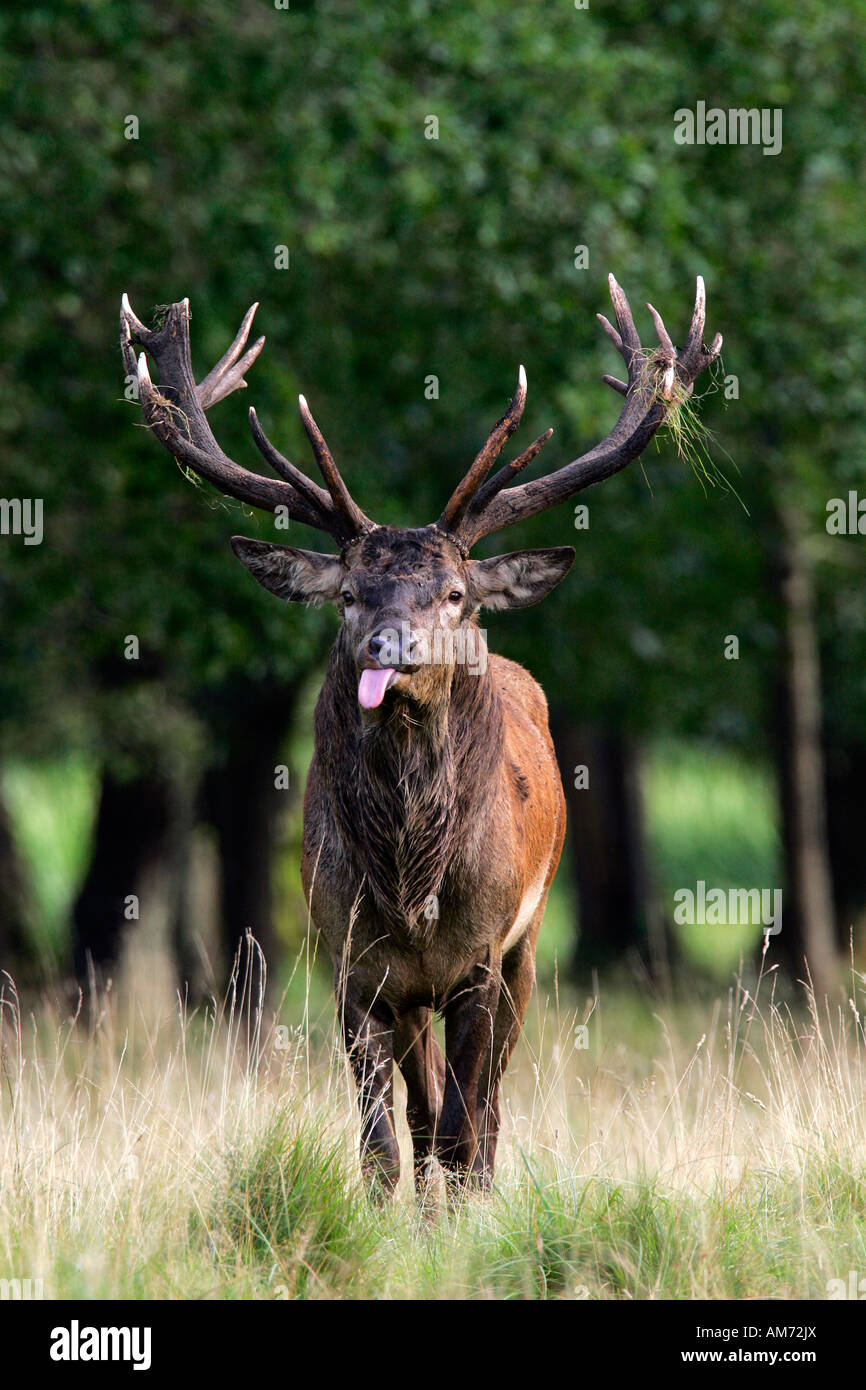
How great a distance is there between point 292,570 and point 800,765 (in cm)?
866

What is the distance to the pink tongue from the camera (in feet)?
16.6

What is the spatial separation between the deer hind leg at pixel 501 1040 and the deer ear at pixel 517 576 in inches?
49.5

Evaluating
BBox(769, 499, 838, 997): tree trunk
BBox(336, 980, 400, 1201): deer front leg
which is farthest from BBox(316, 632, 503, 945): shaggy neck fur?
BBox(769, 499, 838, 997): tree trunk

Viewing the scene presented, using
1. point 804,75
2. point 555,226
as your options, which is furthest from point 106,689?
point 804,75

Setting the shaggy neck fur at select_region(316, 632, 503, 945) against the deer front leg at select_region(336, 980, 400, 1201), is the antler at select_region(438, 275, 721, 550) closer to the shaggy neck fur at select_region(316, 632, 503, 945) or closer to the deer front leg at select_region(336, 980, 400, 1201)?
the shaggy neck fur at select_region(316, 632, 503, 945)

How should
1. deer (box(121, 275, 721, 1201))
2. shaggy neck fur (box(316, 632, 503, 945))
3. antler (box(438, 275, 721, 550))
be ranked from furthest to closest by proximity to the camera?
antler (box(438, 275, 721, 550))
shaggy neck fur (box(316, 632, 503, 945))
deer (box(121, 275, 721, 1201))

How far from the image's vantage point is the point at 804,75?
10867 millimetres

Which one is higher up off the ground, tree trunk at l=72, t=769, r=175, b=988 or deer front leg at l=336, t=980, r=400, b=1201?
tree trunk at l=72, t=769, r=175, b=988

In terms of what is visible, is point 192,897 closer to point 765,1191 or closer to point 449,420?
point 449,420

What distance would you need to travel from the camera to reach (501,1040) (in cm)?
618

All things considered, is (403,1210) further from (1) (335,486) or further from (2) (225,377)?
(2) (225,377)

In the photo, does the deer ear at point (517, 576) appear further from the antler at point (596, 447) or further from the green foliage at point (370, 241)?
the green foliage at point (370, 241)

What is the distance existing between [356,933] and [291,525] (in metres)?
4.86

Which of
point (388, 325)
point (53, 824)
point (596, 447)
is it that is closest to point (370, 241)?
point (388, 325)
